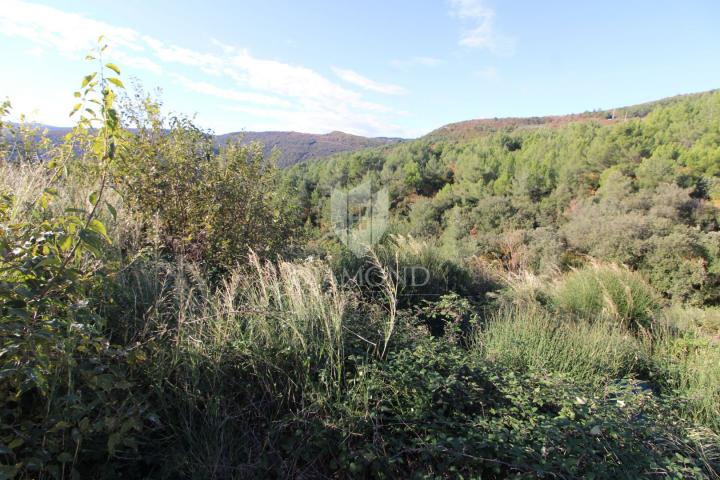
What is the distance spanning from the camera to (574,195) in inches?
863

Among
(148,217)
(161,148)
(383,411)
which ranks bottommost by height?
(383,411)

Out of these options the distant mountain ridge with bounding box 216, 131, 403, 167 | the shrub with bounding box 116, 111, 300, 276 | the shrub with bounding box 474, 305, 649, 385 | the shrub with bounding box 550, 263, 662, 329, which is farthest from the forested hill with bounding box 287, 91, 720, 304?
the distant mountain ridge with bounding box 216, 131, 403, 167

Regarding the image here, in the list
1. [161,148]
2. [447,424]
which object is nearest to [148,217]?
[161,148]

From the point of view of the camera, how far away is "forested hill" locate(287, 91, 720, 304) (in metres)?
12.1

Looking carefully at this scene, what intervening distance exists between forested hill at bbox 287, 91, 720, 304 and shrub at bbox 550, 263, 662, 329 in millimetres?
2227

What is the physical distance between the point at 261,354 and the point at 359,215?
599cm

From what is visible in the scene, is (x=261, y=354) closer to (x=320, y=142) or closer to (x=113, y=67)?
(x=113, y=67)

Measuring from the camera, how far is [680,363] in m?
3.79

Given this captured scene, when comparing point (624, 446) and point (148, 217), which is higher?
point (148, 217)

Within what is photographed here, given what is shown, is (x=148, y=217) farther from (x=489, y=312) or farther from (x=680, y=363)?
(x=680, y=363)

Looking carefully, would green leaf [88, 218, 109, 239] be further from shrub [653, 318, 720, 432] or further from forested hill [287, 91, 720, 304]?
forested hill [287, 91, 720, 304]

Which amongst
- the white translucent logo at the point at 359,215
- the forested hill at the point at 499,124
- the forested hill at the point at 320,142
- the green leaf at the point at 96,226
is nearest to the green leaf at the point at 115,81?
the green leaf at the point at 96,226

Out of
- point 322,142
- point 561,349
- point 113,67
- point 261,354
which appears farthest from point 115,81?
point 322,142

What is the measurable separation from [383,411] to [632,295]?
5.02 m
